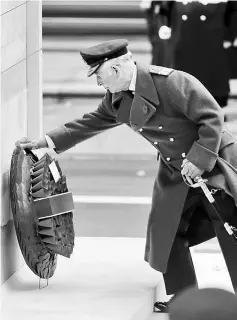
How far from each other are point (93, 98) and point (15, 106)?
1.05 m

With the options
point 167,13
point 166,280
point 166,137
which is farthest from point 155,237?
point 167,13

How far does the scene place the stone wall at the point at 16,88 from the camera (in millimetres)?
3406

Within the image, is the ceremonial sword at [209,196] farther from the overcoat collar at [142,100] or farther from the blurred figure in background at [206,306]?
the blurred figure in background at [206,306]

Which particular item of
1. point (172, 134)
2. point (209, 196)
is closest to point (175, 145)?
point (172, 134)

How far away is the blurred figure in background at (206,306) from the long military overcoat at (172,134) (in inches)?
70.9

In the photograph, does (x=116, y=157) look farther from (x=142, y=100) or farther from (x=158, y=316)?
(x=142, y=100)

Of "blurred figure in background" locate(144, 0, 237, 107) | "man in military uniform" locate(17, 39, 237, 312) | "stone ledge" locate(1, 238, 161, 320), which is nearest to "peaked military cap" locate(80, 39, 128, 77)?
"man in military uniform" locate(17, 39, 237, 312)

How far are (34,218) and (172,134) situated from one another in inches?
29.4

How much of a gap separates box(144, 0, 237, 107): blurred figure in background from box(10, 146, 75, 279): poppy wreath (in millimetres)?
1288

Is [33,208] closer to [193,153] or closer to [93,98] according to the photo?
[193,153]

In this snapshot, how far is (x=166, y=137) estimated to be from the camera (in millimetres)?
3227

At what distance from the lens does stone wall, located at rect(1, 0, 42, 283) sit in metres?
3.41

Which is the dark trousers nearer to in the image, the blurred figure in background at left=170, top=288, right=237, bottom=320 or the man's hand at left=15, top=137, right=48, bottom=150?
the man's hand at left=15, top=137, right=48, bottom=150

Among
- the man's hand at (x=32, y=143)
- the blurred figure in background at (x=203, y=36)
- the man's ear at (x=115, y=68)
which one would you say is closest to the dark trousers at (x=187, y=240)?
the man's ear at (x=115, y=68)
